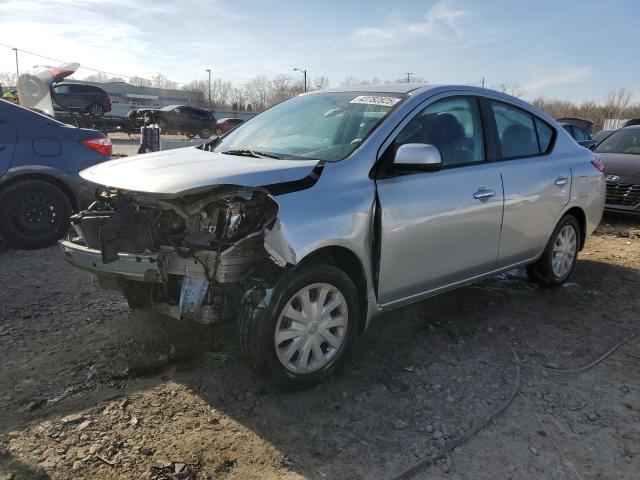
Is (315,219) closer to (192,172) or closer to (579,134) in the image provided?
(192,172)

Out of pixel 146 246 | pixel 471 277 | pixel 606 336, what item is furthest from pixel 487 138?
pixel 146 246

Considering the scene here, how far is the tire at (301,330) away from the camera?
278cm

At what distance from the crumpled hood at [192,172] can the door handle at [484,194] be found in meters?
1.33

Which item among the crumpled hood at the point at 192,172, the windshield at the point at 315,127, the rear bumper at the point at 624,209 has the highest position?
the windshield at the point at 315,127

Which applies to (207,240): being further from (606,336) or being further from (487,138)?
(606,336)

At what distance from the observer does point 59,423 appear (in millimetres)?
2664

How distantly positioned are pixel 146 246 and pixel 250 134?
1.44 m

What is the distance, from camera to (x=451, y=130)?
12.4 ft

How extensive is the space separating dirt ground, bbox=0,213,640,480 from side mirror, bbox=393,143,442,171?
4.35 feet

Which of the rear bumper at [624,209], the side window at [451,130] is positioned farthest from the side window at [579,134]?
the side window at [451,130]

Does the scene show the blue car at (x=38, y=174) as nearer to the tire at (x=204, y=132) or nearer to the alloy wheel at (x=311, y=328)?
the alloy wheel at (x=311, y=328)

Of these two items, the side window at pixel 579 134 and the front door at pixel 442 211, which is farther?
the side window at pixel 579 134

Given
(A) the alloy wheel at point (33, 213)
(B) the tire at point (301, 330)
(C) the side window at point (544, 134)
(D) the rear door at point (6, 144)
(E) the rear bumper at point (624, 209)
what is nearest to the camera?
(B) the tire at point (301, 330)

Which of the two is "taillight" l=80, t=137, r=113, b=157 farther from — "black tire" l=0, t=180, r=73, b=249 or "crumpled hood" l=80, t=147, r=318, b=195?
"crumpled hood" l=80, t=147, r=318, b=195
